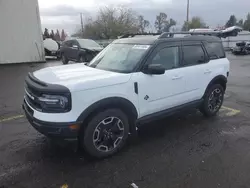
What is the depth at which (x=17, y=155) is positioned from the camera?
11.8 ft

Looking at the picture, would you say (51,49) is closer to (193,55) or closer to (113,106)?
(193,55)

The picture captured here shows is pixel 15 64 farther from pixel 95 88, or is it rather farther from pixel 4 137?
pixel 95 88

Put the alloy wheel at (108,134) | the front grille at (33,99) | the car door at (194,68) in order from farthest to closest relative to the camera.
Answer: the car door at (194,68) < the alloy wheel at (108,134) < the front grille at (33,99)

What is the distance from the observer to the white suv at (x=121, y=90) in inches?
120

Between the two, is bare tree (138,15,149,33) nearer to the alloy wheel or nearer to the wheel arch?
the wheel arch

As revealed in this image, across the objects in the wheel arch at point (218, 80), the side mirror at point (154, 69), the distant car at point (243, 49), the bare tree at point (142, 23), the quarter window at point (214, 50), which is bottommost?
the distant car at point (243, 49)

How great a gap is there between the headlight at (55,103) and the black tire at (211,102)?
307 centimetres

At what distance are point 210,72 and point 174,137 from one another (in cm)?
160

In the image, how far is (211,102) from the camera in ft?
16.6

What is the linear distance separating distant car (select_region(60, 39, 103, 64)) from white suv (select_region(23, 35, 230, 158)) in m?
8.93

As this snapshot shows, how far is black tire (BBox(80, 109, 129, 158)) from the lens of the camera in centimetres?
325

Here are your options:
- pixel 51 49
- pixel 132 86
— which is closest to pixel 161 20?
pixel 51 49

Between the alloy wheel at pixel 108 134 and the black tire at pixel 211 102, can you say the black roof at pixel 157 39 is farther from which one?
the alloy wheel at pixel 108 134

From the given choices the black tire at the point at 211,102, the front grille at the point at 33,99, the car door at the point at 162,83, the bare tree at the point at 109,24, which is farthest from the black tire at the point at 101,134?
the bare tree at the point at 109,24
